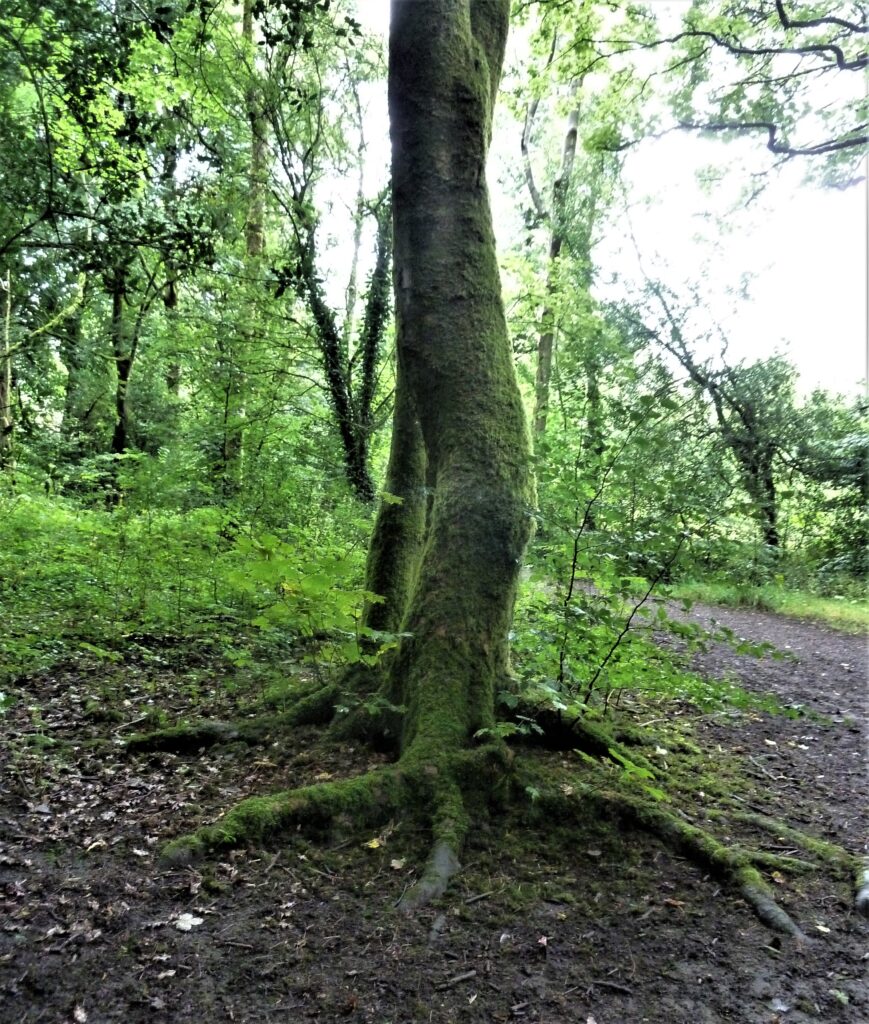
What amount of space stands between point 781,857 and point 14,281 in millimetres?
13641

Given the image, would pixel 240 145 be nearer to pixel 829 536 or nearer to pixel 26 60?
pixel 26 60

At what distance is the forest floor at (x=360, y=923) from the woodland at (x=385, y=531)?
40 millimetres

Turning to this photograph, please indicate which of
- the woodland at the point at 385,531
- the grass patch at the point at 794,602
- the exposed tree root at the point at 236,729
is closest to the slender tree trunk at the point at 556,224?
the woodland at the point at 385,531

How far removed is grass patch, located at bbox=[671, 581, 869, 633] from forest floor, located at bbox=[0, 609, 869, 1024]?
7604mm

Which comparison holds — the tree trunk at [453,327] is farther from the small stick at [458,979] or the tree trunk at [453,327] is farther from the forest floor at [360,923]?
the small stick at [458,979]

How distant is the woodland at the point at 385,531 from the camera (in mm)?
3008

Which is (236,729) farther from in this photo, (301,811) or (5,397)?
(5,397)

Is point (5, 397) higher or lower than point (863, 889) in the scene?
higher

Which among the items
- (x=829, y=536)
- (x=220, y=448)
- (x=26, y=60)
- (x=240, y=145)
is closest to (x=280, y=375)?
(x=220, y=448)

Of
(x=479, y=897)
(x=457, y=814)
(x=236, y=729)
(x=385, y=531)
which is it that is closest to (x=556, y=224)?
(x=385, y=531)

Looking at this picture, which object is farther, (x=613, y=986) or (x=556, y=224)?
(x=556, y=224)

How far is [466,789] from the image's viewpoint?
9.96 ft

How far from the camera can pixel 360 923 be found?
7.89 ft

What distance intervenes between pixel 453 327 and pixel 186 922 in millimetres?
3305
